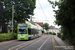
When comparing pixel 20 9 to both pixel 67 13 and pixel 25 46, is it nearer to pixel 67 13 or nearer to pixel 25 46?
pixel 25 46

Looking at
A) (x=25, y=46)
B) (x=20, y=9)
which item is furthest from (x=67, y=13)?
(x=20, y=9)

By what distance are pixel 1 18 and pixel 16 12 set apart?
164 inches

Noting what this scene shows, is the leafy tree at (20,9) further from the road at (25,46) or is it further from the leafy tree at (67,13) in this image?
the leafy tree at (67,13)

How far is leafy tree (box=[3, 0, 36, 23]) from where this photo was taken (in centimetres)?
3158

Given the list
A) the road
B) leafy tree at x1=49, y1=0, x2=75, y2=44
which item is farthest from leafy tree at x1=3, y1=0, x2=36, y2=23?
leafy tree at x1=49, y1=0, x2=75, y2=44

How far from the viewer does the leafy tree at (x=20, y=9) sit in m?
31.6

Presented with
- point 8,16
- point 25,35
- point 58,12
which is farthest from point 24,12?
point 58,12

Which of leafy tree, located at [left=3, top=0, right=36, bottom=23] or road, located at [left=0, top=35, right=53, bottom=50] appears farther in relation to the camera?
leafy tree, located at [left=3, top=0, right=36, bottom=23]

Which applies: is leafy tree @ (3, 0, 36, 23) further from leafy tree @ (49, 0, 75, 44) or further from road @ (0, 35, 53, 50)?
leafy tree @ (49, 0, 75, 44)

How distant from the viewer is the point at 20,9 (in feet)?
109

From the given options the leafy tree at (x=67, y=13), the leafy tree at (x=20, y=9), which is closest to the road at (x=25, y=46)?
the leafy tree at (x=67, y=13)

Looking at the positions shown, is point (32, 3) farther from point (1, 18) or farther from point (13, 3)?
point (1, 18)

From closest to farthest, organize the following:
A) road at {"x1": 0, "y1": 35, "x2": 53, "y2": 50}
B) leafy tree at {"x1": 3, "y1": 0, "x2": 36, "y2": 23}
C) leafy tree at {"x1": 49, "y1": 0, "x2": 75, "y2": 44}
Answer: leafy tree at {"x1": 49, "y1": 0, "x2": 75, "y2": 44} < road at {"x1": 0, "y1": 35, "x2": 53, "y2": 50} < leafy tree at {"x1": 3, "y1": 0, "x2": 36, "y2": 23}

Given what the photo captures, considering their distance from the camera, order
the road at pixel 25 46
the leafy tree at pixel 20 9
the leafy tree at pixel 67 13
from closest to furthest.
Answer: the leafy tree at pixel 67 13
the road at pixel 25 46
the leafy tree at pixel 20 9
